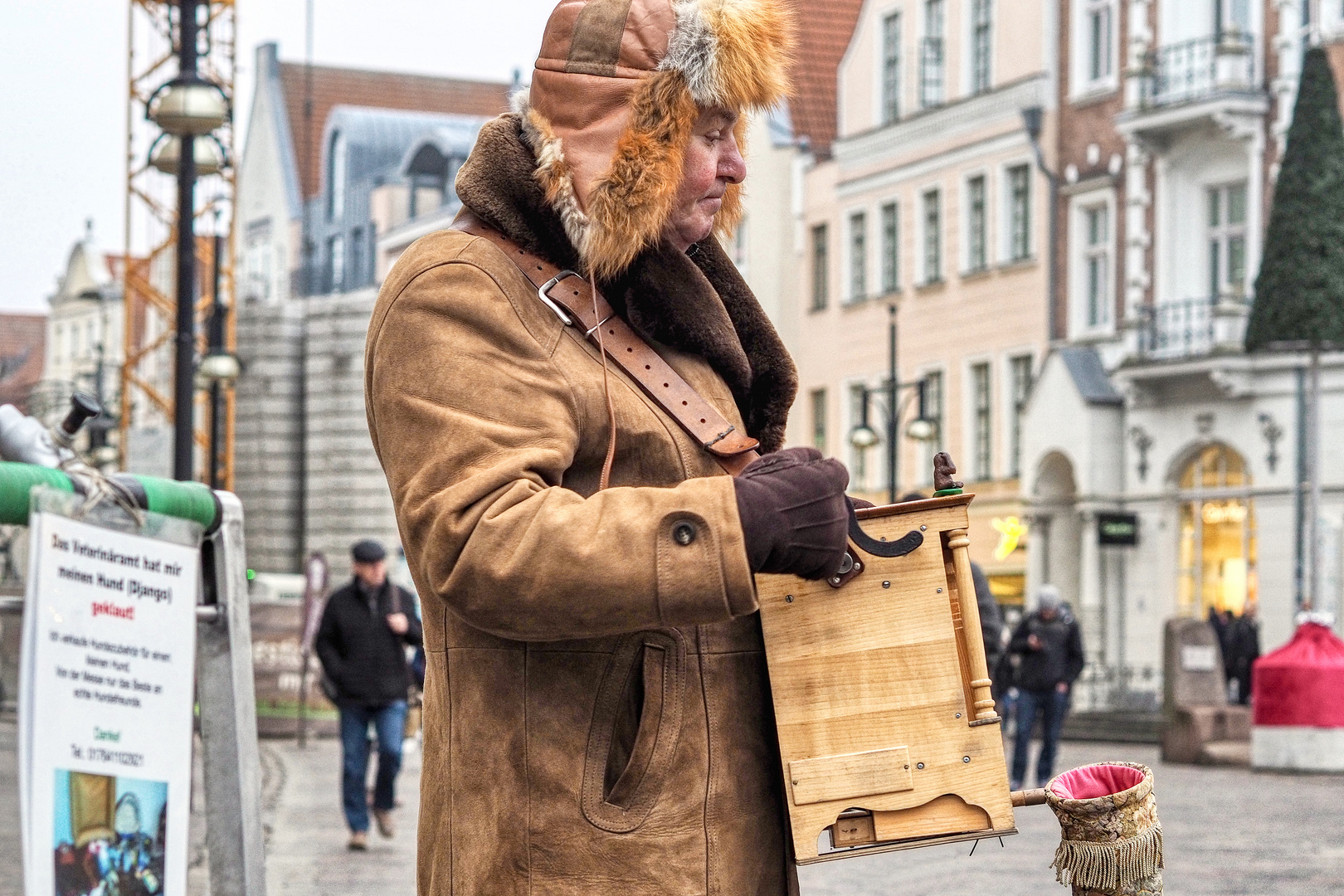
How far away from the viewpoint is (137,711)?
9.29 feet

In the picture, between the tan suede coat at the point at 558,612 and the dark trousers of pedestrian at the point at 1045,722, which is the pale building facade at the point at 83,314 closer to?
the dark trousers of pedestrian at the point at 1045,722

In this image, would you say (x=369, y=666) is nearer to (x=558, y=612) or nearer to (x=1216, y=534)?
(x=558, y=612)

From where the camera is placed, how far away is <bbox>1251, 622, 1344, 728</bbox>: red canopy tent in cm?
2144

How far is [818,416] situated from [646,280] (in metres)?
43.9

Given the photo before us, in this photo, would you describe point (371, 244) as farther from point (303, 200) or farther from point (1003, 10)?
point (1003, 10)

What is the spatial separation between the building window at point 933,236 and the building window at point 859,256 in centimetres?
208

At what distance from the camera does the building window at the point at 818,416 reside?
46.6 metres

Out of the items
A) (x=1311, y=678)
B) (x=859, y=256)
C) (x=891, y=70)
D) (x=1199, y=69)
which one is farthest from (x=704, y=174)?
(x=859, y=256)

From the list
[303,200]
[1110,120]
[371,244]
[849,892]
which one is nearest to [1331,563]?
[1110,120]

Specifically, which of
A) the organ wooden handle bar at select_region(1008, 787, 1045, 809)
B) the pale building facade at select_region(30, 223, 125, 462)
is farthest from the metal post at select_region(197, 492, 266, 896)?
the pale building facade at select_region(30, 223, 125, 462)

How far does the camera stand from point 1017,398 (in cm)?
4000

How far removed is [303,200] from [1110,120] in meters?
26.4

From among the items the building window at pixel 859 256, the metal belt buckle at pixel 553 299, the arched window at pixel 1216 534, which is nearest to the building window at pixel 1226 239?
the arched window at pixel 1216 534

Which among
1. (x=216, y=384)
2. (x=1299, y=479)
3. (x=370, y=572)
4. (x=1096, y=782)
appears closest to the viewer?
(x=1096, y=782)
